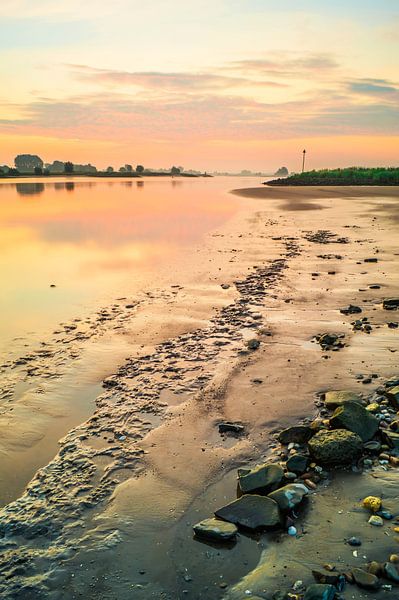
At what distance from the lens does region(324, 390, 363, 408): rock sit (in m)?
7.09

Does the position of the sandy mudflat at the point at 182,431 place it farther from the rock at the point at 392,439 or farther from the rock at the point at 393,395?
the rock at the point at 392,439

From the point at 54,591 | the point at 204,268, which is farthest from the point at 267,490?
the point at 204,268

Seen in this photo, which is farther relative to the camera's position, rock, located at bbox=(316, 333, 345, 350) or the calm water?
the calm water

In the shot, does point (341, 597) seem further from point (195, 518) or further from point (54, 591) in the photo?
point (54, 591)

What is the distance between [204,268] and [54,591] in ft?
48.4

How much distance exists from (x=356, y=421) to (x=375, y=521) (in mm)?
1727

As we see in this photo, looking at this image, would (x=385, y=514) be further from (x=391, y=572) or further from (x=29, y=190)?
(x=29, y=190)

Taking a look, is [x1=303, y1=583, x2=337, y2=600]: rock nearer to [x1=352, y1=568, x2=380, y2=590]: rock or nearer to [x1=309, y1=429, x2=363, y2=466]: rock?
[x1=352, y1=568, x2=380, y2=590]: rock

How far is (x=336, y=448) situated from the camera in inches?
231

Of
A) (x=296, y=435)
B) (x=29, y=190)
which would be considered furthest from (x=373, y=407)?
(x=29, y=190)

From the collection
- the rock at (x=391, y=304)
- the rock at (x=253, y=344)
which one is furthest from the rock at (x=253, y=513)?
the rock at (x=391, y=304)

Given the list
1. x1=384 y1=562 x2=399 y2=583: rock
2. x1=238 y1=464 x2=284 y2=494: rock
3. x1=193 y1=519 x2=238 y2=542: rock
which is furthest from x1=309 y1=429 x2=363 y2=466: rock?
x1=384 y1=562 x2=399 y2=583: rock

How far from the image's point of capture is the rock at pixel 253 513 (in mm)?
4852

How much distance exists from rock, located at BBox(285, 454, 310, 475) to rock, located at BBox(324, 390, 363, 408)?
146 centimetres
